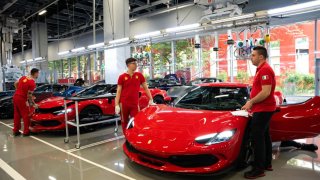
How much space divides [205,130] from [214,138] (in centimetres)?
14

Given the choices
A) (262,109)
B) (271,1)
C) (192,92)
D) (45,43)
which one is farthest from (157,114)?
(45,43)

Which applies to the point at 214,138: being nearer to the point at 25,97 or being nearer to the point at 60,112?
the point at 60,112

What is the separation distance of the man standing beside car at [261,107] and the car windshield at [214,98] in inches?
19.1

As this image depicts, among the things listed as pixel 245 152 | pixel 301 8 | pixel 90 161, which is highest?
pixel 301 8

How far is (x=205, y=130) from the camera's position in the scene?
10.1 ft

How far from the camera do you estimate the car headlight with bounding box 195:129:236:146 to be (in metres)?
2.96

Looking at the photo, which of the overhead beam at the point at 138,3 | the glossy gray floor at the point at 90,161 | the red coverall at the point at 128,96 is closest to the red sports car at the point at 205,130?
the glossy gray floor at the point at 90,161

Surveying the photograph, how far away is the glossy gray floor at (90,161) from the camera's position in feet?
11.1

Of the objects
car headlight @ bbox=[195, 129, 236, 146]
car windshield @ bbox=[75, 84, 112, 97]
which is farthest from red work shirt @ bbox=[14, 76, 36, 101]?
car headlight @ bbox=[195, 129, 236, 146]

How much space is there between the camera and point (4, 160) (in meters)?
4.18

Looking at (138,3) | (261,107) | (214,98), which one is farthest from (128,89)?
(138,3)

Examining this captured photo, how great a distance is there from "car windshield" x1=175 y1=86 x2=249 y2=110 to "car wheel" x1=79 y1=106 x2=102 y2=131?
238 cm

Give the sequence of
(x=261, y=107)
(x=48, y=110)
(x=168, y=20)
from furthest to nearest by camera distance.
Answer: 1. (x=168, y=20)
2. (x=48, y=110)
3. (x=261, y=107)

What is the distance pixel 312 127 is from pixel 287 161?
1.92 ft
